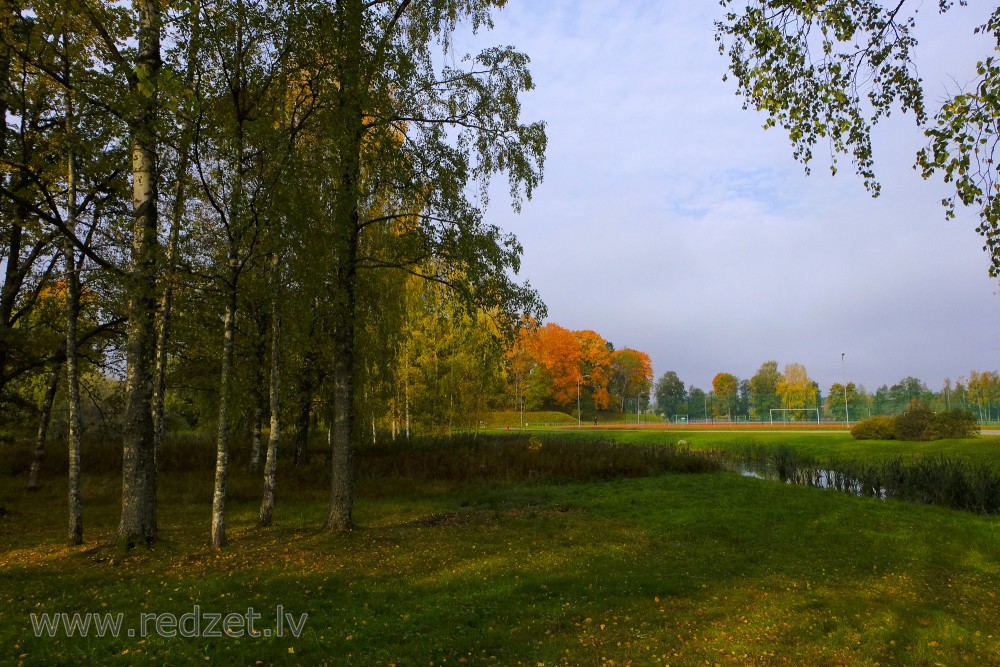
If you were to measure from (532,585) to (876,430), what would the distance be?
3156cm

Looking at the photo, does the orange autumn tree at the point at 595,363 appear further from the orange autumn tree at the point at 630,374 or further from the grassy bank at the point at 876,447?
the grassy bank at the point at 876,447

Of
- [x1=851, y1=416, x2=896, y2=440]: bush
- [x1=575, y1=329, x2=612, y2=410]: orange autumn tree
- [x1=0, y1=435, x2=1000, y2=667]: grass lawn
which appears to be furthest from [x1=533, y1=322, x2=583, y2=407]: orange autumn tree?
[x1=0, y1=435, x2=1000, y2=667]: grass lawn

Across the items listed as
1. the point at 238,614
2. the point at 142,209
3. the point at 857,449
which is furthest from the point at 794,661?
the point at 857,449

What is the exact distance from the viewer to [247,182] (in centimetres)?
797

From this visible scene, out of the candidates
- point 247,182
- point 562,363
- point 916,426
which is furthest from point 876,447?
point 562,363

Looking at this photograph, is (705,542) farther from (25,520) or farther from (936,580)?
(25,520)

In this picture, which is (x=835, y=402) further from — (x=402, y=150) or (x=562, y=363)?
(x=402, y=150)

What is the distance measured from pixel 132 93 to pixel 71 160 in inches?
86.1

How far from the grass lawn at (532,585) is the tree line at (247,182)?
1399mm

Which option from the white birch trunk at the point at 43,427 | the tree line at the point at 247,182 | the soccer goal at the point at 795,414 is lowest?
the soccer goal at the point at 795,414

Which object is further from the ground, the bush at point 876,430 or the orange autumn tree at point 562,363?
the orange autumn tree at point 562,363

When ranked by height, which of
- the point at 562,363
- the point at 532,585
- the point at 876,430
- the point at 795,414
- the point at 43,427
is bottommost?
the point at 795,414

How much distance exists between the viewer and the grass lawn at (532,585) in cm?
467

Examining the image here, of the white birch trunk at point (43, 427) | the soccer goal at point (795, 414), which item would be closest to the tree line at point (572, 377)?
the soccer goal at point (795, 414)
